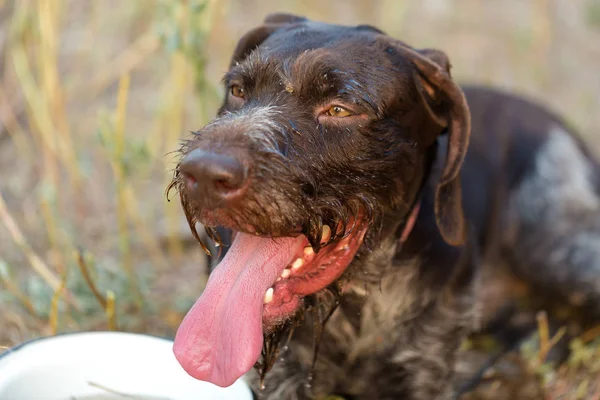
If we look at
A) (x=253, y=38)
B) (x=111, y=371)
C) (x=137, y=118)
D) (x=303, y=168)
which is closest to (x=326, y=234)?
(x=303, y=168)

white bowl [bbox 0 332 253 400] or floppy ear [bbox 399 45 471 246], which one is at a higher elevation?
floppy ear [bbox 399 45 471 246]

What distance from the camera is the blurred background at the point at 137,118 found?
12.6 feet

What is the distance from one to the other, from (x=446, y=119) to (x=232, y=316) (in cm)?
112

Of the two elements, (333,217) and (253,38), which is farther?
(253,38)

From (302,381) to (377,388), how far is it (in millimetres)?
332

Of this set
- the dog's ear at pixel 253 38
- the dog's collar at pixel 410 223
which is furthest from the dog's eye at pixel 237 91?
the dog's collar at pixel 410 223

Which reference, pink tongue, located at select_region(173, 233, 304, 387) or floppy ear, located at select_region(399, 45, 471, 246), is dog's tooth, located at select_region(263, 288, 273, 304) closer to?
pink tongue, located at select_region(173, 233, 304, 387)

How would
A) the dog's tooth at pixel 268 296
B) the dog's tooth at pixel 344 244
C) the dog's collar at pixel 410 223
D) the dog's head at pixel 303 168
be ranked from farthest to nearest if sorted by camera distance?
the dog's collar at pixel 410 223, the dog's tooth at pixel 344 244, the dog's tooth at pixel 268 296, the dog's head at pixel 303 168

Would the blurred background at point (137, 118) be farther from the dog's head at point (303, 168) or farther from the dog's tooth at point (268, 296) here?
the dog's tooth at point (268, 296)

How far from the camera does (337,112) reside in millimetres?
2666

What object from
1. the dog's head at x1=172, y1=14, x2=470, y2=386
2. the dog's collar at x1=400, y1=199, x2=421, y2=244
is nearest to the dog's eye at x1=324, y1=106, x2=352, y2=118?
the dog's head at x1=172, y1=14, x2=470, y2=386

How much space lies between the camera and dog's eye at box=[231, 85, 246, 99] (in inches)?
112

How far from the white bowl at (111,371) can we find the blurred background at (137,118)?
0.51m

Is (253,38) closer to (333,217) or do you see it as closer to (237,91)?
(237,91)
